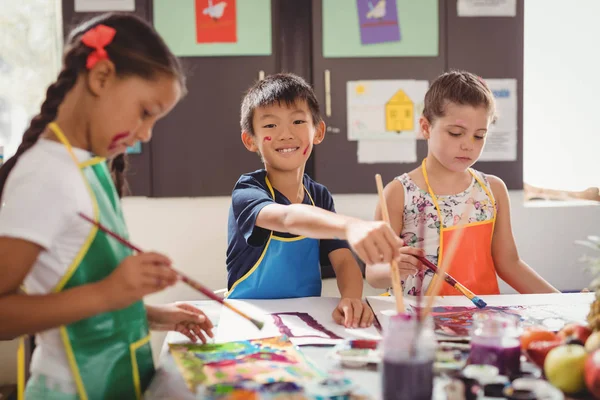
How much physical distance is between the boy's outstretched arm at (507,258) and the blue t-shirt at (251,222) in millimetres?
528

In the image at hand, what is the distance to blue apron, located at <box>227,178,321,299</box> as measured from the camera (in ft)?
4.82

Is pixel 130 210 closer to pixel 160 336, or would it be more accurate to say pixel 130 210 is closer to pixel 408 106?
pixel 160 336

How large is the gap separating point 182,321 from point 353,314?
1.20 ft

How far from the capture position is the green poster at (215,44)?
2.70m

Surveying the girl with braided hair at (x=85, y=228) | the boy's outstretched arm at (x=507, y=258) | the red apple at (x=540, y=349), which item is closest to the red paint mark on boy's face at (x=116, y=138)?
the girl with braided hair at (x=85, y=228)

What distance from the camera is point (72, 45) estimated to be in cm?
95

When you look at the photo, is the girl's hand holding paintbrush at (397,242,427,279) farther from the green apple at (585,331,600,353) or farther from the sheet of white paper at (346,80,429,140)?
the sheet of white paper at (346,80,429,140)

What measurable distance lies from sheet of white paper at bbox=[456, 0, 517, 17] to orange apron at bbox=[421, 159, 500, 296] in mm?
1409

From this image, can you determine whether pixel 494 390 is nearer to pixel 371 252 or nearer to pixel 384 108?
pixel 371 252

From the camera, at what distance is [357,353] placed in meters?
0.96

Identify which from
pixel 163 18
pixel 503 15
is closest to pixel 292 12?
pixel 163 18

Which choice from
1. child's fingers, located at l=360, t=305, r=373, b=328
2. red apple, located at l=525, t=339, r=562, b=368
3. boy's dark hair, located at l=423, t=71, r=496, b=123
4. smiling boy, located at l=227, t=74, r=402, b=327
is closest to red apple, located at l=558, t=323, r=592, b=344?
red apple, located at l=525, t=339, r=562, b=368

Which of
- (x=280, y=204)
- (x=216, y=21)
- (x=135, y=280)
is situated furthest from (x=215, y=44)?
(x=135, y=280)

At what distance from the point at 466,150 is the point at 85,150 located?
3.76ft
